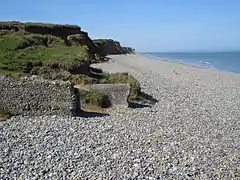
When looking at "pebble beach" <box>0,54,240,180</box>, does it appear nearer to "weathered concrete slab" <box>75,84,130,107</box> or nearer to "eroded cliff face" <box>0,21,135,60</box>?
"weathered concrete slab" <box>75,84,130,107</box>

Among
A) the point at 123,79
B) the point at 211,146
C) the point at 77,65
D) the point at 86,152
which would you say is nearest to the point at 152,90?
the point at 123,79

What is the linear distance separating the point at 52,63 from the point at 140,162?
41.4 feet

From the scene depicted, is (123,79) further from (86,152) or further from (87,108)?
(86,152)

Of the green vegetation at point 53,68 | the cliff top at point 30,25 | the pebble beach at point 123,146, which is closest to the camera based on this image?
the pebble beach at point 123,146

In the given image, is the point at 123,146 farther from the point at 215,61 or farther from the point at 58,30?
the point at 215,61

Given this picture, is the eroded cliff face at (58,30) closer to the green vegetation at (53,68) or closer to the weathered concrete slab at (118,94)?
the green vegetation at (53,68)

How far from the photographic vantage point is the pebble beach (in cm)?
899

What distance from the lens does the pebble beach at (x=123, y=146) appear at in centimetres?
899

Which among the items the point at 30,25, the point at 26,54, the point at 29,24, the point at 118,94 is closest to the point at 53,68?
the point at 26,54

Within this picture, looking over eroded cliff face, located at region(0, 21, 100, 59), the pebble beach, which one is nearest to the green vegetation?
the pebble beach

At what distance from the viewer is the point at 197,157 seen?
10.4 meters

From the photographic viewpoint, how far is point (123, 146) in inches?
428

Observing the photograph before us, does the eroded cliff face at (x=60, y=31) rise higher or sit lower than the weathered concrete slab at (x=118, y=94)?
higher

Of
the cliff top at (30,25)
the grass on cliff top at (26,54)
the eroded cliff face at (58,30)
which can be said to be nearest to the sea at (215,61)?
the eroded cliff face at (58,30)
